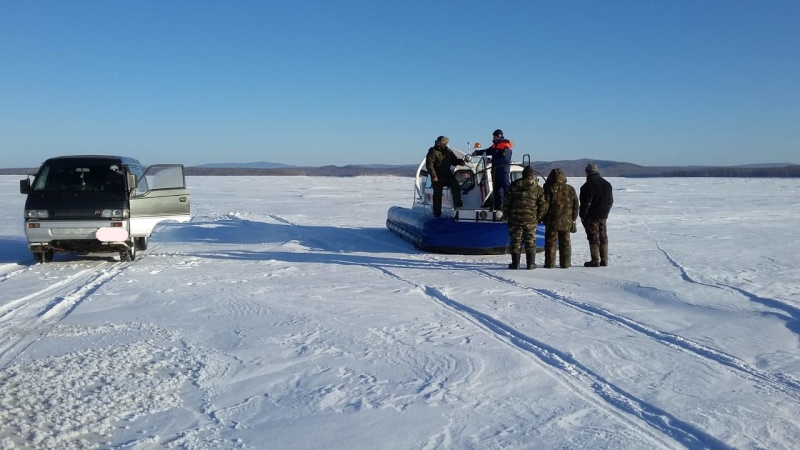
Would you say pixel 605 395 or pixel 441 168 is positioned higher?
pixel 441 168

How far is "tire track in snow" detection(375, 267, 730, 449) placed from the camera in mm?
3992

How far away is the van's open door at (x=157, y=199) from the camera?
11.1m

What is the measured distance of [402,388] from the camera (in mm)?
4859

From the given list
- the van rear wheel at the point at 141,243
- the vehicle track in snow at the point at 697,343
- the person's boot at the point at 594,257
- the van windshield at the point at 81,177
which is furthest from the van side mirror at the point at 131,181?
the person's boot at the point at 594,257

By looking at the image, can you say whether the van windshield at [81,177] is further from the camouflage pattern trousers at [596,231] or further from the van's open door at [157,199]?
the camouflage pattern trousers at [596,231]

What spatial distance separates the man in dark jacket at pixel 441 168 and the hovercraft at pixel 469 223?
0.32 meters

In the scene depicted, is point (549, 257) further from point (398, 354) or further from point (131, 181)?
point (131, 181)

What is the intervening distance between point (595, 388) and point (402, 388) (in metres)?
1.36

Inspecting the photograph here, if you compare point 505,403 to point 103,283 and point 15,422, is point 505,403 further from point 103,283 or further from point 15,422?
point 103,283

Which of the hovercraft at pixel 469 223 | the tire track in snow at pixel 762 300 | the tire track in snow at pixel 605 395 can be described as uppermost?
the hovercraft at pixel 469 223

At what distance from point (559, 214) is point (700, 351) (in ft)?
15.2

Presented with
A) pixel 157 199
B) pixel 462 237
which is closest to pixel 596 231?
pixel 462 237

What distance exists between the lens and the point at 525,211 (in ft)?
33.4

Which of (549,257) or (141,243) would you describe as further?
(141,243)
